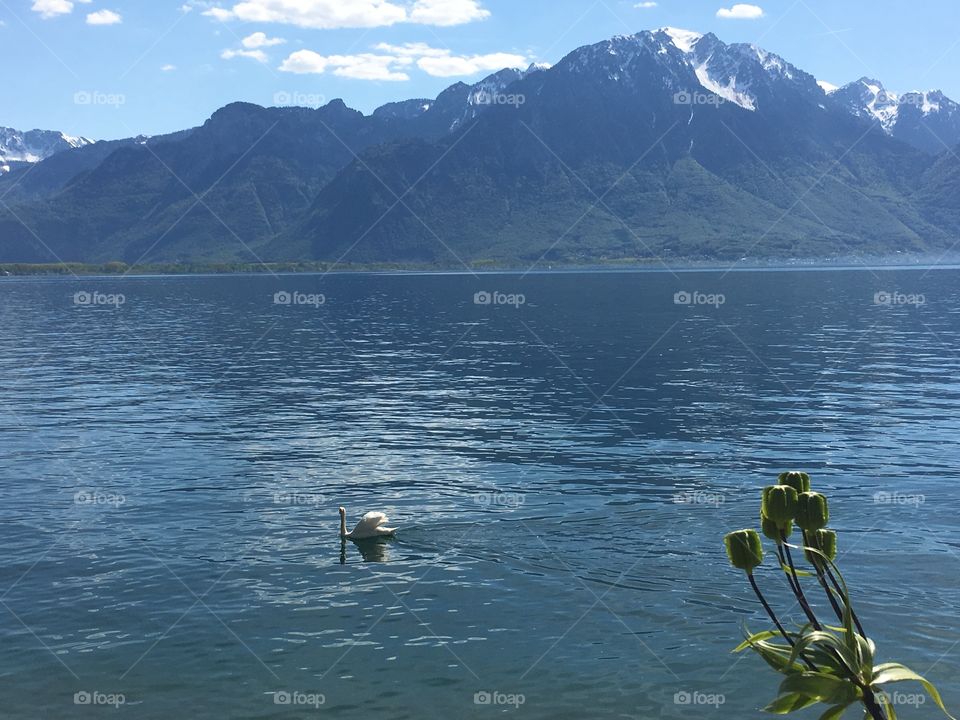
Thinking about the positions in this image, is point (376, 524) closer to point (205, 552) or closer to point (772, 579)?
point (205, 552)

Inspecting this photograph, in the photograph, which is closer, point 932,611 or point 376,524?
point 932,611

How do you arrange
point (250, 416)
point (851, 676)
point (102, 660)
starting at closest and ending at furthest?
point (851, 676), point (102, 660), point (250, 416)

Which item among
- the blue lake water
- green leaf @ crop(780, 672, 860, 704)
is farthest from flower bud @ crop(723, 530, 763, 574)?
the blue lake water

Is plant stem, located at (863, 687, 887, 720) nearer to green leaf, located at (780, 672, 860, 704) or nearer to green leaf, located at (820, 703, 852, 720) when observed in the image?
green leaf, located at (780, 672, 860, 704)

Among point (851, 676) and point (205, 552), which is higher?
point (851, 676)

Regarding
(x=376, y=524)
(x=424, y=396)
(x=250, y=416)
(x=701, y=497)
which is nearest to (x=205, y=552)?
(x=376, y=524)

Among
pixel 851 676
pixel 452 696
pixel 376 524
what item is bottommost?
pixel 452 696

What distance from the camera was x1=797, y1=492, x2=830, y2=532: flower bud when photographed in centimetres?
674

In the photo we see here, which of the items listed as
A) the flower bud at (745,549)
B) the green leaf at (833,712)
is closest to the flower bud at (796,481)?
the flower bud at (745,549)

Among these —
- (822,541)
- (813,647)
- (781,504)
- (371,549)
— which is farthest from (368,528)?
(781,504)

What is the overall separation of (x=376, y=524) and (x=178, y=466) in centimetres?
1849

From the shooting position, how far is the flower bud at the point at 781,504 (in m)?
6.72

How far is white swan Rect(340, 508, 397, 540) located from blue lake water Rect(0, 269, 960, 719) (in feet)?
1.85

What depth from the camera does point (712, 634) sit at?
86.9 feet
